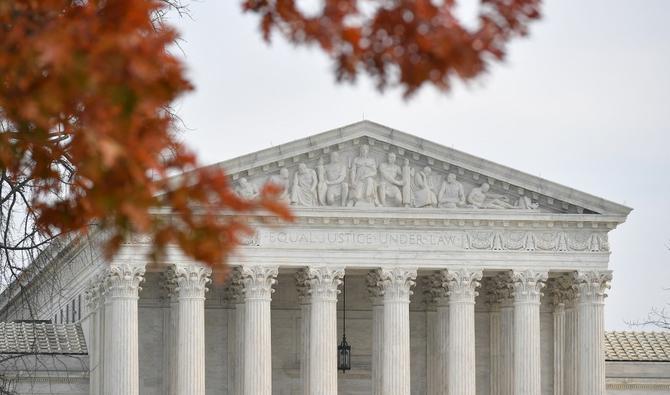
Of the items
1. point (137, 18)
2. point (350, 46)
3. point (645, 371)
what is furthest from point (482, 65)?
point (645, 371)

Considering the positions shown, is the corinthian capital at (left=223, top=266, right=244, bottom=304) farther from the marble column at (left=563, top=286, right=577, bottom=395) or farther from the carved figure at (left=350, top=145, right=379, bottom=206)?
the marble column at (left=563, top=286, right=577, bottom=395)

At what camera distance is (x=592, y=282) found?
260ft

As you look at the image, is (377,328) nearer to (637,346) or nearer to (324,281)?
(324,281)

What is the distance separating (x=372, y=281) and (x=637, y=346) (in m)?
16.5

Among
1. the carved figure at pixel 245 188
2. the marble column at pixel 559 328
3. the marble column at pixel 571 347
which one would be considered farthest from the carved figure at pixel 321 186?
the marble column at pixel 571 347

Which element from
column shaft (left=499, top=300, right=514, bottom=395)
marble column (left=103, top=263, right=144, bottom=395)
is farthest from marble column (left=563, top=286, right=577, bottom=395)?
marble column (left=103, top=263, right=144, bottom=395)

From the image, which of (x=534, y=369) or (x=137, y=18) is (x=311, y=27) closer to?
(x=137, y=18)

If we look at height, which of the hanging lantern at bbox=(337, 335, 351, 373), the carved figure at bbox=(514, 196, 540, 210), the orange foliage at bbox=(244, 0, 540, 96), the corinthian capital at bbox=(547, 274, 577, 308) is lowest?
the hanging lantern at bbox=(337, 335, 351, 373)

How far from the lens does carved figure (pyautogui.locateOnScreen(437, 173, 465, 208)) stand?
78750mm

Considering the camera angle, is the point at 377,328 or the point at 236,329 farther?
the point at 236,329

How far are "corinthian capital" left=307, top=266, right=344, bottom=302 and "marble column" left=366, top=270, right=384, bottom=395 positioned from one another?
5.94ft

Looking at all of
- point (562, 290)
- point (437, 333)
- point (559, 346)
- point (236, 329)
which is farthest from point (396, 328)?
point (559, 346)

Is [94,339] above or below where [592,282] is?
below

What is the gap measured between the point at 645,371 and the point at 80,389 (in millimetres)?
25425
